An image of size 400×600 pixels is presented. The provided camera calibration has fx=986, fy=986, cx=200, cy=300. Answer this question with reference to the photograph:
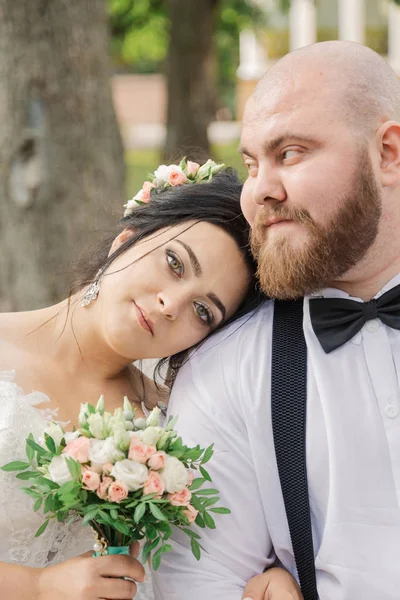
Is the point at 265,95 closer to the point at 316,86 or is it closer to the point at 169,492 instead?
the point at 316,86

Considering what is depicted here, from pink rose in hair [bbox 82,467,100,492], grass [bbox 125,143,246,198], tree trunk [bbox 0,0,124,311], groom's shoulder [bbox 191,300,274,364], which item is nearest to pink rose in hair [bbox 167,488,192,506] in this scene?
pink rose in hair [bbox 82,467,100,492]

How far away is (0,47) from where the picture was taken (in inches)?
242

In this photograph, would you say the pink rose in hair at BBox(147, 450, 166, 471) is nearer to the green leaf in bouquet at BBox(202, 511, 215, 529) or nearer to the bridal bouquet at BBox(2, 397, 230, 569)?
the bridal bouquet at BBox(2, 397, 230, 569)

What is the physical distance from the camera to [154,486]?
2.77m

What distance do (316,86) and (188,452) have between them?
121cm

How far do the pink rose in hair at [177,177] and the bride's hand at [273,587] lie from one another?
1.53 metres

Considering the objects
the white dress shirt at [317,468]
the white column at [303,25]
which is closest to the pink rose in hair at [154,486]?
the white dress shirt at [317,468]

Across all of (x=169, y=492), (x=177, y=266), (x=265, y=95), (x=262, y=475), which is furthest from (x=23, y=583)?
(x=265, y=95)

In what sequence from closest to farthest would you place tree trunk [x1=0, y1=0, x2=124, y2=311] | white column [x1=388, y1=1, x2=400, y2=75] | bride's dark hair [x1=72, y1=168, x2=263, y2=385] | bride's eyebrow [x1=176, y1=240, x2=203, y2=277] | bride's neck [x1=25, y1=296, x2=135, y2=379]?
bride's eyebrow [x1=176, y1=240, x2=203, y2=277] → bride's dark hair [x1=72, y1=168, x2=263, y2=385] → bride's neck [x1=25, y1=296, x2=135, y2=379] → tree trunk [x1=0, y1=0, x2=124, y2=311] → white column [x1=388, y1=1, x2=400, y2=75]

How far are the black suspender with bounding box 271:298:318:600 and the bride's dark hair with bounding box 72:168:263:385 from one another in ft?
1.34

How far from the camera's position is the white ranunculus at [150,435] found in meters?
2.84

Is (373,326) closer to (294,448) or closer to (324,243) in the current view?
(324,243)

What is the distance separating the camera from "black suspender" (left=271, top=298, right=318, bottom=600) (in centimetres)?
305

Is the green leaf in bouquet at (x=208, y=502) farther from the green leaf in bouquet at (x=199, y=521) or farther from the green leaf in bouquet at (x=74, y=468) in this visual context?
the green leaf in bouquet at (x=74, y=468)
